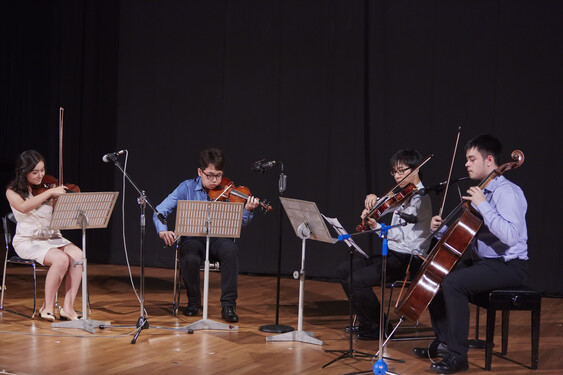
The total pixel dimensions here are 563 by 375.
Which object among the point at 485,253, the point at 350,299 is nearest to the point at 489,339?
the point at 485,253

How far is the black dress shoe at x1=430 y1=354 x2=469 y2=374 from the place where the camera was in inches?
143

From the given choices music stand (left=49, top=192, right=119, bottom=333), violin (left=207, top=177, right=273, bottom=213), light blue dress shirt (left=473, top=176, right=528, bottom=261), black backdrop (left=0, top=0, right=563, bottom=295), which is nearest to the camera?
light blue dress shirt (left=473, top=176, right=528, bottom=261)

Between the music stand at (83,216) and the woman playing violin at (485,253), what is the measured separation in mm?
2024

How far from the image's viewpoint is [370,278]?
14.2ft

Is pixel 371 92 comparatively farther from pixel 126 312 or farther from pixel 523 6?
pixel 126 312

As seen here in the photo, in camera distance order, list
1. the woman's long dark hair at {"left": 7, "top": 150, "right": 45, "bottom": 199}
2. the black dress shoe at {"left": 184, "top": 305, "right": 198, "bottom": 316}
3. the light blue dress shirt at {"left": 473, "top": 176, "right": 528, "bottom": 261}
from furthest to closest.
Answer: the black dress shoe at {"left": 184, "top": 305, "right": 198, "bottom": 316} → the woman's long dark hair at {"left": 7, "top": 150, "right": 45, "bottom": 199} → the light blue dress shirt at {"left": 473, "top": 176, "right": 528, "bottom": 261}

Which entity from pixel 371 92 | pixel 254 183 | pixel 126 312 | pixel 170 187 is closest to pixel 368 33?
pixel 371 92

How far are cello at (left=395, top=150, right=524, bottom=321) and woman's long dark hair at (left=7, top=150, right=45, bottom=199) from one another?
2.54m

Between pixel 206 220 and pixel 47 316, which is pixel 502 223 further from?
pixel 47 316

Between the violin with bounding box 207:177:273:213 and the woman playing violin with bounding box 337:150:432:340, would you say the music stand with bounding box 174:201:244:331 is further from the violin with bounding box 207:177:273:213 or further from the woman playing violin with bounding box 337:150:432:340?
the woman playing violin with bounding box 337:150:432:340

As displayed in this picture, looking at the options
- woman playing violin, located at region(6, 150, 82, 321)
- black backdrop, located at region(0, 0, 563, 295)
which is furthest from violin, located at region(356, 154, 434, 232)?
black backdrop, located at region(0, 0, 563, 295)

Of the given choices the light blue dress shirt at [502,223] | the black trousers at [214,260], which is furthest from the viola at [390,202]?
the black trousers at [214,260]

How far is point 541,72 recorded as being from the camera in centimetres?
611

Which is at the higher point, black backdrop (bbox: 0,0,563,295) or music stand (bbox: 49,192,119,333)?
black backdrop (bbox: 0,0,563,295)
